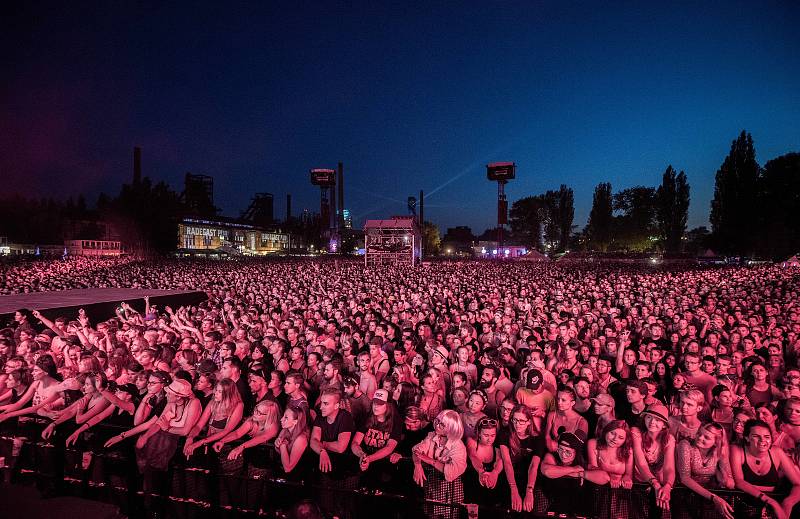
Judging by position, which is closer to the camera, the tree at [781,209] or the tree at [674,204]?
the tree at [781,209]

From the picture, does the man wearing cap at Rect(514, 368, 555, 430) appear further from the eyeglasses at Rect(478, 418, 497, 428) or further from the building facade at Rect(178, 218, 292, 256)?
the building facade at Rect(178, 218, 292, 256)

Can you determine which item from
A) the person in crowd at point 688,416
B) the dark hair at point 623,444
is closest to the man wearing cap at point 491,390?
the dark hair at point 623,444

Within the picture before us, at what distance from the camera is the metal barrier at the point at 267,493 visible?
3021mm

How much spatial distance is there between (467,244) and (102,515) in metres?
121

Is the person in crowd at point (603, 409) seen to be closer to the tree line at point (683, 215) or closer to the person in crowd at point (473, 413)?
the person in crowd at point (473, 413)

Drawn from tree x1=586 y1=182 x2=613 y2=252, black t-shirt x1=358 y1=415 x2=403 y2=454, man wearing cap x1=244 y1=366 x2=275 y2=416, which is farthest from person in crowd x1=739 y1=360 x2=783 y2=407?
tree x1=586 y1=182 x2=613 y2=252

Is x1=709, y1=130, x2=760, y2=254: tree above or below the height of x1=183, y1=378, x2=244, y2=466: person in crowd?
above

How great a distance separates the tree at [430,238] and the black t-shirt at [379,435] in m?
84.9

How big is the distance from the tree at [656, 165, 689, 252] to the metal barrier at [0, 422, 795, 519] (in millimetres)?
64801

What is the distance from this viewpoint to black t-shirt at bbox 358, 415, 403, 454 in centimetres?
364

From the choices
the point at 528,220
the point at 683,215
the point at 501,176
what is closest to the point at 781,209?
the point at 683,215

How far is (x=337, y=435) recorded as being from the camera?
3.64 m

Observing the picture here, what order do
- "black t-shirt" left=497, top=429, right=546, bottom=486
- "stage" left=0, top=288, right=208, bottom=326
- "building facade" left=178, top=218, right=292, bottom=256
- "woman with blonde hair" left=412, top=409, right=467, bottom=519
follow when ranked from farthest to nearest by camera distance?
"building facade" left=178, top=218, right=292, bottom=256
"stage" left=0, top=288, right=208, bottom=326
"black t-shirt" left=497, top=429, right=546, bottom=486
"woman with blonde hair" left=412, top=409, right=467, bottom=519

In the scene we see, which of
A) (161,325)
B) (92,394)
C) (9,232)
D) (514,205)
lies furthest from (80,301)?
(514,205)
